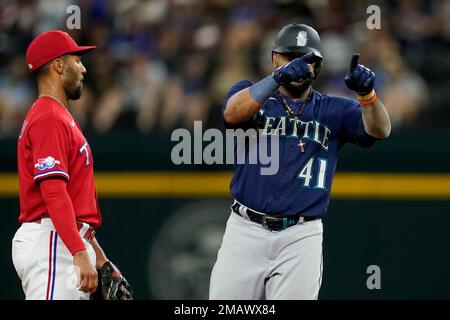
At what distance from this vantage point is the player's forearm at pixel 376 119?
5090 mm

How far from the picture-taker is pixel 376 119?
16.8 feet

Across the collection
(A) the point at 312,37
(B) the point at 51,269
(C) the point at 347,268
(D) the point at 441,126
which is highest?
(A) the point at 312,37

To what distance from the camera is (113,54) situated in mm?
8688

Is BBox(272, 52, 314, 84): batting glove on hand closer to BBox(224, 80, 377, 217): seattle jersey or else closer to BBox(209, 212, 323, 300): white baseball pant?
BBox(224, 80, 377, 217): seattle jersey

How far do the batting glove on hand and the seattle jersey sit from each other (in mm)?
386

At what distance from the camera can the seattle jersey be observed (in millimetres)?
5148

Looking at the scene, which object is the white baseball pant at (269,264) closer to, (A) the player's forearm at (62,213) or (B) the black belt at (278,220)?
(B) the black belt at (278,220)

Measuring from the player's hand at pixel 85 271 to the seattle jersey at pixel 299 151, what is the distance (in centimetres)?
99

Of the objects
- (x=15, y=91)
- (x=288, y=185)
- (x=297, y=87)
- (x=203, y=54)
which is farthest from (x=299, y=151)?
(x=15, y=91)

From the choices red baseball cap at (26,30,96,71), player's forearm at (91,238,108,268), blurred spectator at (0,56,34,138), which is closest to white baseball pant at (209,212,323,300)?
player's forearm at (91,238,108,268)

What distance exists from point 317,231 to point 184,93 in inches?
132
